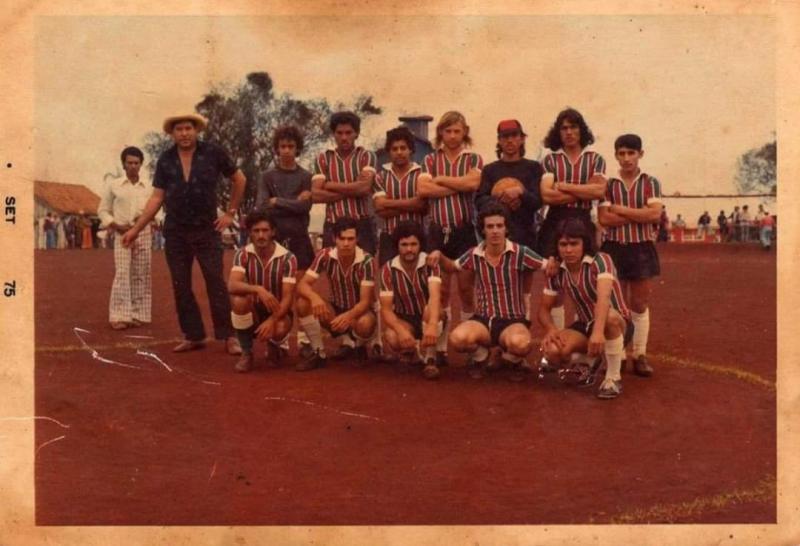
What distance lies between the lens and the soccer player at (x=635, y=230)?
593 cm

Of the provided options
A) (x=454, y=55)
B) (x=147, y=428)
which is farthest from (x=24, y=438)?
(x=454, y=55)

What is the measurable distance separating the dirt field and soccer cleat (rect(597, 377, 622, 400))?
59 millimetres

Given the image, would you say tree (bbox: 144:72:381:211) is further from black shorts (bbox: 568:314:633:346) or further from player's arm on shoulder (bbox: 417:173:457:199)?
black shorts (bbox: 568:314:633:346)

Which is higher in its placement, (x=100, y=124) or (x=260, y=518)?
(x=100, y=124)

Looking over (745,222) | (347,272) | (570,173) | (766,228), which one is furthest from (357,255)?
(745,222)

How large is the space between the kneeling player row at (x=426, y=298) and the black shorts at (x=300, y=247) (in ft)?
1.67

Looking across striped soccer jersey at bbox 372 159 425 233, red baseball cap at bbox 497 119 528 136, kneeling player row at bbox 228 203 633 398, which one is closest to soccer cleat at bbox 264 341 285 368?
kneeling player row at bbox 228 203 633 398

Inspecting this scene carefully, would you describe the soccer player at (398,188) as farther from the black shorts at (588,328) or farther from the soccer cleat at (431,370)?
the black shorts at (588,328)

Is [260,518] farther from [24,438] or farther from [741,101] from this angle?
[741,101]

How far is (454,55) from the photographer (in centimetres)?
580

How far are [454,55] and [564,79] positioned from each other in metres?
0.77

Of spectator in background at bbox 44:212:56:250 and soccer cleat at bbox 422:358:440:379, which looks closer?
soccer cleat at bbox 422:358:440:379

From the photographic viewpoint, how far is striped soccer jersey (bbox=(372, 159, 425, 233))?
6.16m

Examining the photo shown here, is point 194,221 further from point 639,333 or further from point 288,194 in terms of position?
point 639,333
